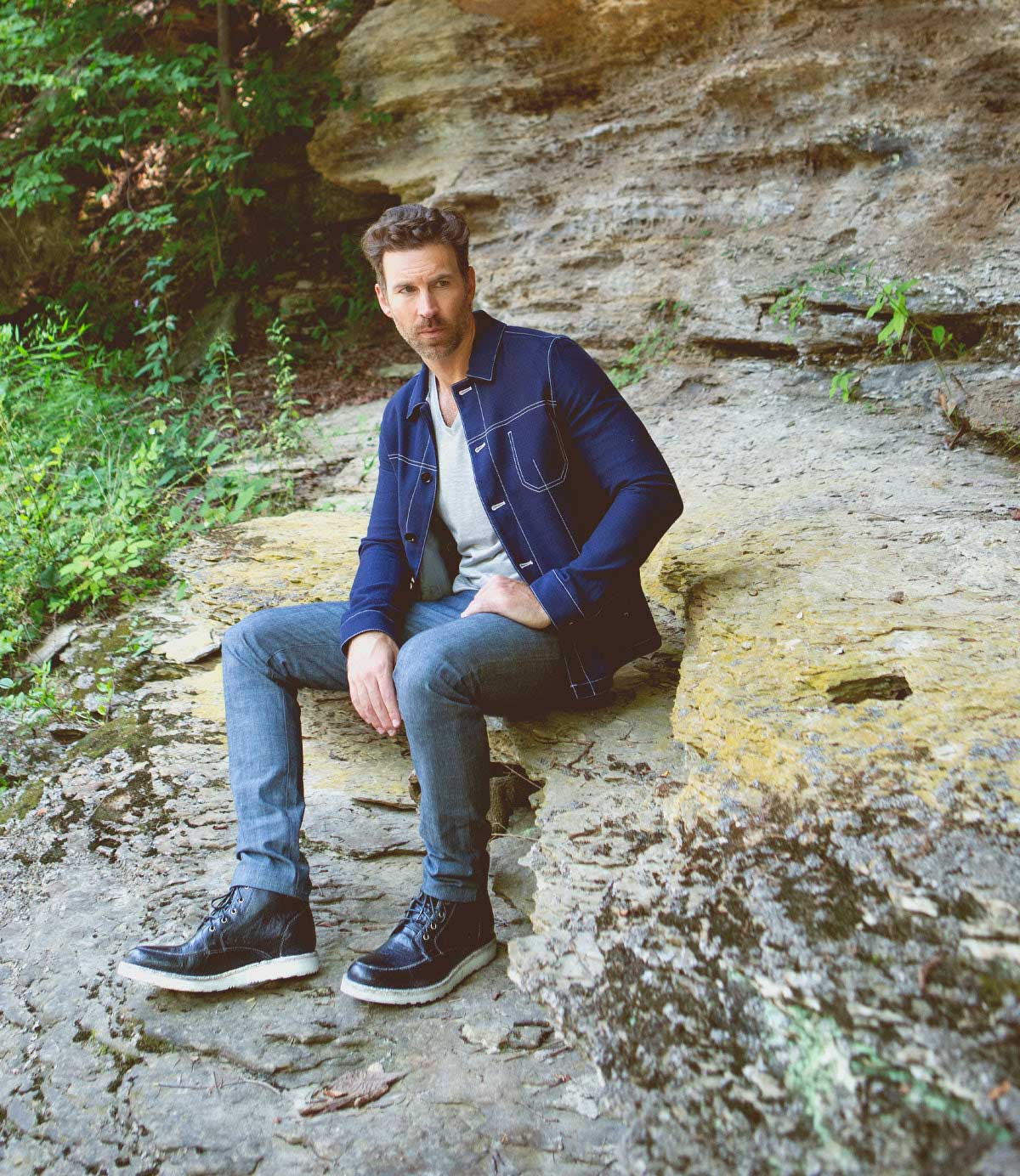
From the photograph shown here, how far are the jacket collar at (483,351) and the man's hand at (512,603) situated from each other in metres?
0.64

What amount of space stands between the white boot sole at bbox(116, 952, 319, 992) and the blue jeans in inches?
6.8

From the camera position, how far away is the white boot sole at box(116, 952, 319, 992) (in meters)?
2.26

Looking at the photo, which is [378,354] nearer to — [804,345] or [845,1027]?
[804,345]

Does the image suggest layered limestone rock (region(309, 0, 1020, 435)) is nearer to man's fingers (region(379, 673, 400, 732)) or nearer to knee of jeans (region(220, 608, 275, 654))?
man's fingers (region(379, 673, 400, 732))

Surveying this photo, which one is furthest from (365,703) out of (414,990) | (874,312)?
(874,312)

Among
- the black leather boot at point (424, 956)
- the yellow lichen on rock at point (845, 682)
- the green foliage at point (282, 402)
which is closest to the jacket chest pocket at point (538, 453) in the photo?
the yellow lichen on rock at point (845, 682)

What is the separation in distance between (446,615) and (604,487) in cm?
62

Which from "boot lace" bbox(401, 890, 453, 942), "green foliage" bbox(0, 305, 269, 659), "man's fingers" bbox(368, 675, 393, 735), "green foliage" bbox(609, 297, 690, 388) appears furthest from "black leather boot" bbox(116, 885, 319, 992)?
"green foliage" bbox(609, 297, 690, 388)

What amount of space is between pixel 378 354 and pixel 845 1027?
716 cm

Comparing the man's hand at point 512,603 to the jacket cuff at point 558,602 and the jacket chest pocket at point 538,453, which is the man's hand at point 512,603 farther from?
the jacket chest pocket at point 538,453

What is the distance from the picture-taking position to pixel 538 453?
265 centimetres

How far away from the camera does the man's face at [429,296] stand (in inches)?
106

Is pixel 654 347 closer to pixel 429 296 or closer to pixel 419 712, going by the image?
pixel 429 296

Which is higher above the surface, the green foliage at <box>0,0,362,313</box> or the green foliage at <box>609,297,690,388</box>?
the green foliage at <box>0,0,362,313</box>
